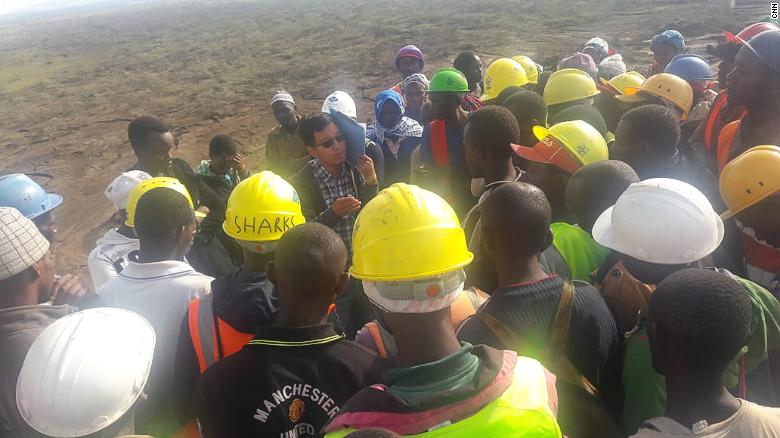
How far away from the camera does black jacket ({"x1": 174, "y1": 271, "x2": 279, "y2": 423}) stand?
2.31 m

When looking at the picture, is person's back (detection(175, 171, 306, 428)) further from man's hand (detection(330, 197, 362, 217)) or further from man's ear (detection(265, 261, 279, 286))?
man's hand (detection(330, 197, 362, 217))

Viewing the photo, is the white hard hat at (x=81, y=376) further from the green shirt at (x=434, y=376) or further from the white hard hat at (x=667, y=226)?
the white hard hat at (x=667, y=226)

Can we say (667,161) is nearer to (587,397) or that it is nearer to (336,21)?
(587,397)

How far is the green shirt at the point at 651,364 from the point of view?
6.51 ft

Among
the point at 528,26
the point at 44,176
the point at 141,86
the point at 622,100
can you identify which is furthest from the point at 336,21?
the point at 622,100

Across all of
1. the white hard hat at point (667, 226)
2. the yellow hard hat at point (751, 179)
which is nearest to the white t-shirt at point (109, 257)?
the white hard hat at point (667, 226)

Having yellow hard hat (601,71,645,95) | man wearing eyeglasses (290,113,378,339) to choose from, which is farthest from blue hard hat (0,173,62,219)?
yellow hard hat (601,71,645,95)

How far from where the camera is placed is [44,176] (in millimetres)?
11484

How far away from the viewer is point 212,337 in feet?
7.60

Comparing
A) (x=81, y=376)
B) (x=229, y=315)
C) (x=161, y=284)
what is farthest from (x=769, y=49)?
(x=81, y=376)

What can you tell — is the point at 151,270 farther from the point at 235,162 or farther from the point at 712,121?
the point at 712,121

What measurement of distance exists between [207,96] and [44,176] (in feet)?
20.1

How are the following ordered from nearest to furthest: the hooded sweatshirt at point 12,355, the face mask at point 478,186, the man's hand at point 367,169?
the hooded sweatshirt at point 12,355, the face mask at point 478,186, the man's hand at point 367,169

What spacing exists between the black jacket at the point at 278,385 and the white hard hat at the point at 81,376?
0.27m
